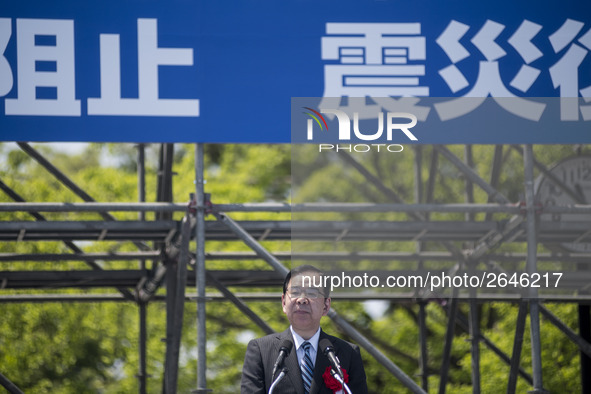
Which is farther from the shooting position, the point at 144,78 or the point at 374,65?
Answer: the point at 374,65

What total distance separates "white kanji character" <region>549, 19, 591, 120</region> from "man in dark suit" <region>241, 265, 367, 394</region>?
4.35 m

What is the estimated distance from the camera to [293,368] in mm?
6520

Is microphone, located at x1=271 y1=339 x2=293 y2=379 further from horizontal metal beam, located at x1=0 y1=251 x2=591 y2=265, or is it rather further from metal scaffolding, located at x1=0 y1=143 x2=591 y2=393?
horizontal metal beam, located at x1=0 y1=251 x2=591 y2=265

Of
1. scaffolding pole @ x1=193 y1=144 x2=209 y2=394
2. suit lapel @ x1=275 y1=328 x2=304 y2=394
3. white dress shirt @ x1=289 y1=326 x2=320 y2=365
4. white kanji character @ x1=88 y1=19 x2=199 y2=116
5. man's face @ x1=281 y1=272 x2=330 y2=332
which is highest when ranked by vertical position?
white kanji character @ x1=88 y1=19 x2=199 y2=116

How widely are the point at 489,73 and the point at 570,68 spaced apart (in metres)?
0.74

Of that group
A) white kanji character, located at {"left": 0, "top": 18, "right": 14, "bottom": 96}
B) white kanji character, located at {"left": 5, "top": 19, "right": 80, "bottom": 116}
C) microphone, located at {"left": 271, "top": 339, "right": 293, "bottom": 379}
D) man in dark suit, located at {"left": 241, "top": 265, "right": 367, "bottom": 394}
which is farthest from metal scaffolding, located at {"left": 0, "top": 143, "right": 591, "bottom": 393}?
microphone, located at {"left": 271, "top": 339, "right": 293, "bottom": 379}

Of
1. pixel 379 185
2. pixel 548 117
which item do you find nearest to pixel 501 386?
pixel 379 185

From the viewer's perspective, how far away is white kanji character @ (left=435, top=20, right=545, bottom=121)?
10.1m

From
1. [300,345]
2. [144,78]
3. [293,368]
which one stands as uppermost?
[144,78]

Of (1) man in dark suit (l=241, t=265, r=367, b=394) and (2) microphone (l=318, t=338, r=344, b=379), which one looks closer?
(2) microphone (l=318, t=338, r=344, b=379)

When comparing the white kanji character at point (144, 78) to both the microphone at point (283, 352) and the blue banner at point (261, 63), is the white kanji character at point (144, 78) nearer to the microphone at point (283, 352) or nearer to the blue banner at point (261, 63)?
the blue banner at point (261, 63)

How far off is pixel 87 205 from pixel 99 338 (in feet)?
53.8

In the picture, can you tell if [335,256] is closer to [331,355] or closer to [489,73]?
[489,73]

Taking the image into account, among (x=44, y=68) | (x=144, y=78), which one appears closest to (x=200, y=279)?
(x=144, y=78)
